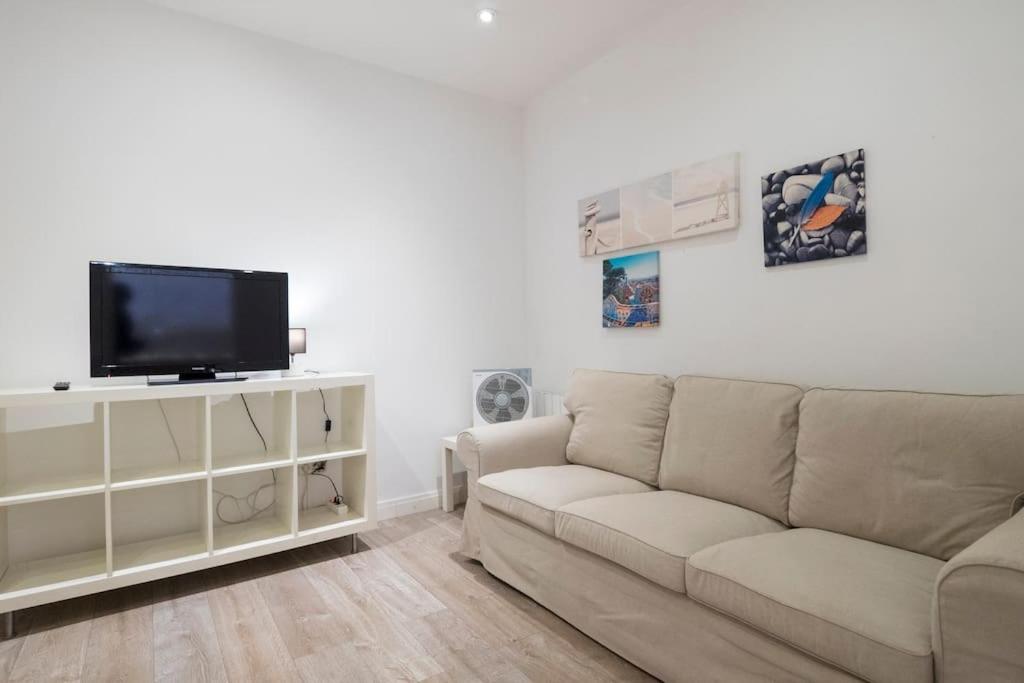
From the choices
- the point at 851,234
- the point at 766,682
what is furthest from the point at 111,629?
the point at 851,234

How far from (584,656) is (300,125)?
3070 millimetres

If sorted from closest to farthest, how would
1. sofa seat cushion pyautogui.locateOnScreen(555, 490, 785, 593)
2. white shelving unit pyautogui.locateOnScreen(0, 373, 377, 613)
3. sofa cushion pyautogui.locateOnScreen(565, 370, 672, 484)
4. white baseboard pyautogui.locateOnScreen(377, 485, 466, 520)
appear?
1. sofa seat cushion pyautogui.locateOnScreen(555, 490, 785, 593)
2. white shelving unit pyautogui.locateOnScreen(0, 373, 377, 613)
3. sofa cushion pyautogui.locateOnScreen(565, 370, 672, 484)
4. white baseboard pyautogui.locateOnScreen(377, 485, 466, 520)

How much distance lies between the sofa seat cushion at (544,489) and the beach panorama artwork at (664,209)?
1.32 meters

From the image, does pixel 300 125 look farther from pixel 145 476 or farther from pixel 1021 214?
pixel 1021 214

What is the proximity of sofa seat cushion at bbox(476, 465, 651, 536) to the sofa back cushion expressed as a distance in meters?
0.75

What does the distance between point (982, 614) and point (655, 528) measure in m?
0.91

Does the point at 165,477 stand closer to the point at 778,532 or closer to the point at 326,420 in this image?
the point at 326,420

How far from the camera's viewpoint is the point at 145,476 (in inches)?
98.3

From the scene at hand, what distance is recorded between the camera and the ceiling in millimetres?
2850

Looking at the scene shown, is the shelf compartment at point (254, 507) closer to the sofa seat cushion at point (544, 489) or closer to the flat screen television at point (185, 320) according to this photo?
the flat screen television at point (185, 320)

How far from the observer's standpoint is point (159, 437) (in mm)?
2795

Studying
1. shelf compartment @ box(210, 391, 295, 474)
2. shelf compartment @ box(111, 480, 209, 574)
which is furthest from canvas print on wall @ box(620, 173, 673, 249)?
shelf compartment @ box(111, 480, 209, 574)

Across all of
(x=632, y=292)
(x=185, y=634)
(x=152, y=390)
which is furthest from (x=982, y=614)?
(x=152, y=390)

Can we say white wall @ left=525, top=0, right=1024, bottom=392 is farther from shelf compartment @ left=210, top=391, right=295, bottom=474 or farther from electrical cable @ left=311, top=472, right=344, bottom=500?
shelf compartment @ left=210, top=391, right=295, bottom=474
